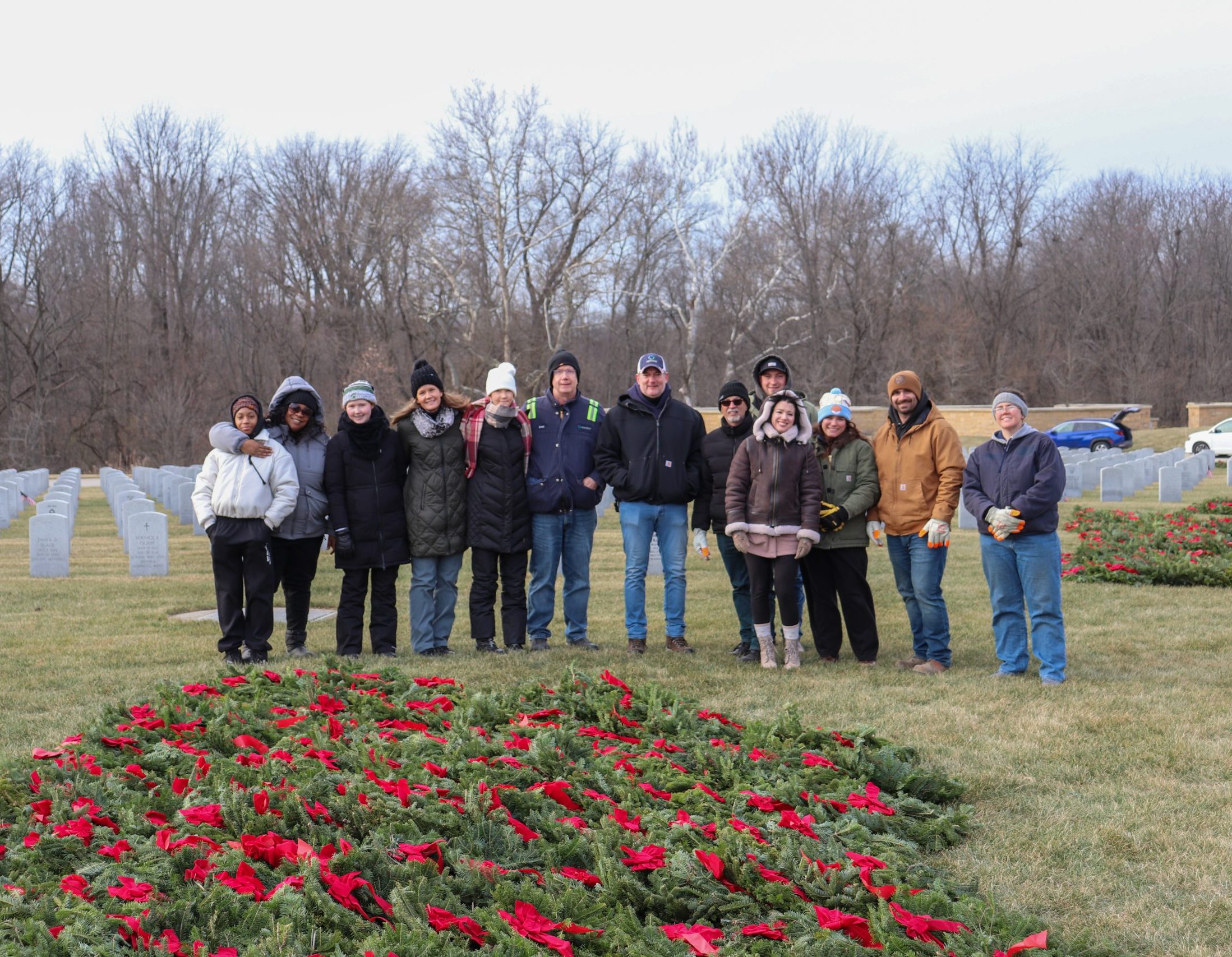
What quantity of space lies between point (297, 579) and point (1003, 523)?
4.85m

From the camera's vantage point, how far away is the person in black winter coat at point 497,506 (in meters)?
7.82

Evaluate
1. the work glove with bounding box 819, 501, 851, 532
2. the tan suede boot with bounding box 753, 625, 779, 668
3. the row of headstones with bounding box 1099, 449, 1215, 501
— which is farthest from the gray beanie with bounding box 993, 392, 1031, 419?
the row of headstones with bounding box 1099, 449, 1215, 501

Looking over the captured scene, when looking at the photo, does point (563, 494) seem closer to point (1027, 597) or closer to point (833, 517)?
point (833, 517)

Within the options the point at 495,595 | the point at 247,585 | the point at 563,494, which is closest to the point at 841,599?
the point at 563,494

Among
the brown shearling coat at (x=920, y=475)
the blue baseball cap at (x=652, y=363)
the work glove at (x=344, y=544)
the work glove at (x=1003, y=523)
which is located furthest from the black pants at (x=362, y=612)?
the work glove at (x=1003, y=523)

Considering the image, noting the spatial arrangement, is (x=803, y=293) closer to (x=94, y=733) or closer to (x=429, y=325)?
(x=429, y=325)

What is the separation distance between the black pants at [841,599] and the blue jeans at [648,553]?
906 millimetres

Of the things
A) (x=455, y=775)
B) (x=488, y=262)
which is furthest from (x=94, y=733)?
(x=488, y=262)

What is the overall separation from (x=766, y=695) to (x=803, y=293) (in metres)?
39.9

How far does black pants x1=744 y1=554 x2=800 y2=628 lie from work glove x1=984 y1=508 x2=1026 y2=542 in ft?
4.10

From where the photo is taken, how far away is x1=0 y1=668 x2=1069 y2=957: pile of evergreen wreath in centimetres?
321

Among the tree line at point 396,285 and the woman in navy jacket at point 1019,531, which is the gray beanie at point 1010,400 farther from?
the tree line at point 396,285

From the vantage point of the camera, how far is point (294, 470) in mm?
7680

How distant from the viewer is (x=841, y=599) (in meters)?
7.67
